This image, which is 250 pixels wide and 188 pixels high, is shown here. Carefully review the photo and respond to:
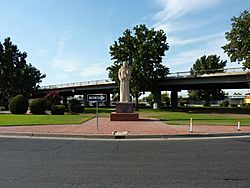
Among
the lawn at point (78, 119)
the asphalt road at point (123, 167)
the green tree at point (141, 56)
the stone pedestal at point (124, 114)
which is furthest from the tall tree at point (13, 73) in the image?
the asphalt road at point (123, 167)

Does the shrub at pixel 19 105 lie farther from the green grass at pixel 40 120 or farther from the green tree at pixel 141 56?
the green tree at pixel 141 56

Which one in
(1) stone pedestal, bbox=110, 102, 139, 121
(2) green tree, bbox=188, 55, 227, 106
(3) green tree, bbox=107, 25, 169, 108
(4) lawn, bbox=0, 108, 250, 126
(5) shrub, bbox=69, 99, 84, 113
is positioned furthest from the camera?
(2) green tree, bbox=188, 55, 227, 106

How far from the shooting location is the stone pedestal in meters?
27.8

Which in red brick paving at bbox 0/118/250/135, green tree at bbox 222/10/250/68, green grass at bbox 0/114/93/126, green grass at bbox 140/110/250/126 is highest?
green tree at bbox 222/10/250/68

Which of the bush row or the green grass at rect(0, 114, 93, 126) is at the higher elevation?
the bush row

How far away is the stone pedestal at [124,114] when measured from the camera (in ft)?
91.1

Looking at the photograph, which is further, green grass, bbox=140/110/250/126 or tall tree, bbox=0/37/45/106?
tall tree, bbox=0/37/45/106

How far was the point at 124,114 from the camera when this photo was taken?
2780 cm

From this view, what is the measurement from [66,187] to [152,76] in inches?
2049

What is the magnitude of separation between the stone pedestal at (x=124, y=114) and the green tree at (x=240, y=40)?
20969 mm

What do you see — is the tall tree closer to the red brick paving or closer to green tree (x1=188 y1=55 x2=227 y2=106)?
green tree (x1=188 y1=55 x2=227 y2=106)

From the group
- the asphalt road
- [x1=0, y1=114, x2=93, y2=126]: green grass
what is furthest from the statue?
the asphalt road

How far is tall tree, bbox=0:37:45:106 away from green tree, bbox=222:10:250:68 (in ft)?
146

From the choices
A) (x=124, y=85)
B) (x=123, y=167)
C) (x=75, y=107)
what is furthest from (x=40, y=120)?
(x=75, y=107)
